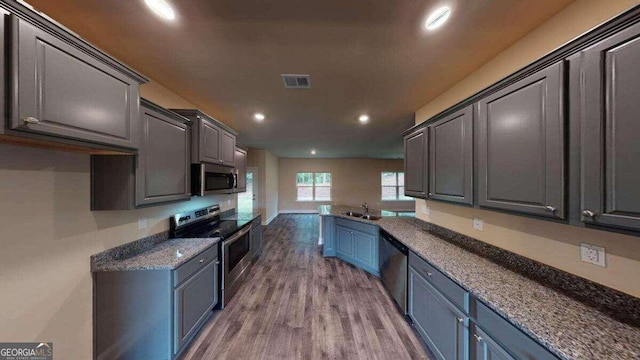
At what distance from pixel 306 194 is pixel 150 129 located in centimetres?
848

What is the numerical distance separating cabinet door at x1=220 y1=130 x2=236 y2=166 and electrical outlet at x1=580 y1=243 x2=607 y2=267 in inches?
136

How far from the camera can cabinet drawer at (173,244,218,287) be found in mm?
1850

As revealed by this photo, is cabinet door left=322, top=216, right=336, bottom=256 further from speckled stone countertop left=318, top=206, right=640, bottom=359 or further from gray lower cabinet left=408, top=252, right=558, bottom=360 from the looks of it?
speckled stone countertop left=318, top=206, right=640, bottom=359

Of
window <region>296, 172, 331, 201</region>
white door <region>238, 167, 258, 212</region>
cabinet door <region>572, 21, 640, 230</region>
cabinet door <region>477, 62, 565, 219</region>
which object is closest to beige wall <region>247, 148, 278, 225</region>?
white door <region>238, 167, 258, 212</region>

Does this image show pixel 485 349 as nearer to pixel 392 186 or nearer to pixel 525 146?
pixel 525 146

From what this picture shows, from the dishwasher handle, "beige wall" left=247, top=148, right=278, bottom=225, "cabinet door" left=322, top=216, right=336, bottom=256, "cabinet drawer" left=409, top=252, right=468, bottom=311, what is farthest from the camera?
"beige wall" left=247, top=148, right=278, bottom=225

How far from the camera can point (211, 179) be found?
9.11 feet

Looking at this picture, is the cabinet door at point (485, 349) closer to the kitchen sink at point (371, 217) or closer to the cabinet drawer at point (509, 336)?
the cabinet drawer at point (509, 336)

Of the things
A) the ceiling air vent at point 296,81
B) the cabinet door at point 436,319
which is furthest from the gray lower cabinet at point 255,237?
the cabinet door at point 436,319

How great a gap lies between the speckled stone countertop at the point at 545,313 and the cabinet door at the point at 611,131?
0.49 metres

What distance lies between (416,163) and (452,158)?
686 millimetres

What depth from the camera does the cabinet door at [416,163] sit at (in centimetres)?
256

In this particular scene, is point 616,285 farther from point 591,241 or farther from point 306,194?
point 306,194

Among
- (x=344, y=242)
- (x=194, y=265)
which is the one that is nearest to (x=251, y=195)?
(x=344, y=242)
